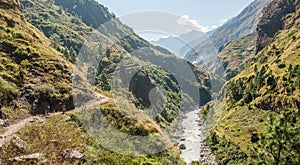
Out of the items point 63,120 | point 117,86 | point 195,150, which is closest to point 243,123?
point 195,150

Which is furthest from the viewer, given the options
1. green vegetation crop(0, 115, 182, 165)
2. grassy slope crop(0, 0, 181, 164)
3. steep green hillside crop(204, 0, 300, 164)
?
steep green hillside crop(204, 0, 300, 164)

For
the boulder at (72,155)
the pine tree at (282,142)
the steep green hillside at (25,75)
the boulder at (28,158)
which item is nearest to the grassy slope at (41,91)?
the steep green hillside at (25,75)

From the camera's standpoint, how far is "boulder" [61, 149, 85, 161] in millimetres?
28495

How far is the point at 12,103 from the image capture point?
44.9 meters

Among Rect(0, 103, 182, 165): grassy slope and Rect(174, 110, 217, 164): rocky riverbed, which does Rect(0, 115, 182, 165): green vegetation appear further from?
Rect(174, 110, 217, 164): rocky riverbed

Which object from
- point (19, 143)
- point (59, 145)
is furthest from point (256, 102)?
point (19, 143)

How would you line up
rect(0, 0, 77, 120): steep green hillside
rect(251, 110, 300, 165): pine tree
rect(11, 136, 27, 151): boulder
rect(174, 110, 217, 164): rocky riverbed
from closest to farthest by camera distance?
rect(11, 136, 27, 151): boulder < rect(251, 110, 300, 165): pine tree < rect(0, 0, 77, 120): steep green hillside < rect(174, 110, 217, 164): rocky riverbed

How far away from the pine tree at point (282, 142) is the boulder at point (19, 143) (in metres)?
34.3

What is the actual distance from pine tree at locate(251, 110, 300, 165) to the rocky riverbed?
55.8m

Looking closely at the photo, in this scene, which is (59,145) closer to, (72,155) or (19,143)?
(72,155)

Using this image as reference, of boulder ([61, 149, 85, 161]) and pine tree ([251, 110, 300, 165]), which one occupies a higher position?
boulder ([61, 149, 85, 161])

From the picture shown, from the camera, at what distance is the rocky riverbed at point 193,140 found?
348 ft

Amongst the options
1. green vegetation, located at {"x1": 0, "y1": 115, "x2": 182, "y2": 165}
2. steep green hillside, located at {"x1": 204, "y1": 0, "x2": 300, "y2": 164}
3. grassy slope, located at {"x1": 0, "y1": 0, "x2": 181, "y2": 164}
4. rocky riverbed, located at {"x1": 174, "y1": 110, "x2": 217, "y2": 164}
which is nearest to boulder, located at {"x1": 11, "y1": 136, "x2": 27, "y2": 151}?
green vegetation, located at {"x1": 0, "y1": 115, "x2": 182, "y2": 165}

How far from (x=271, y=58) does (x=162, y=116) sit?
79254 mm
